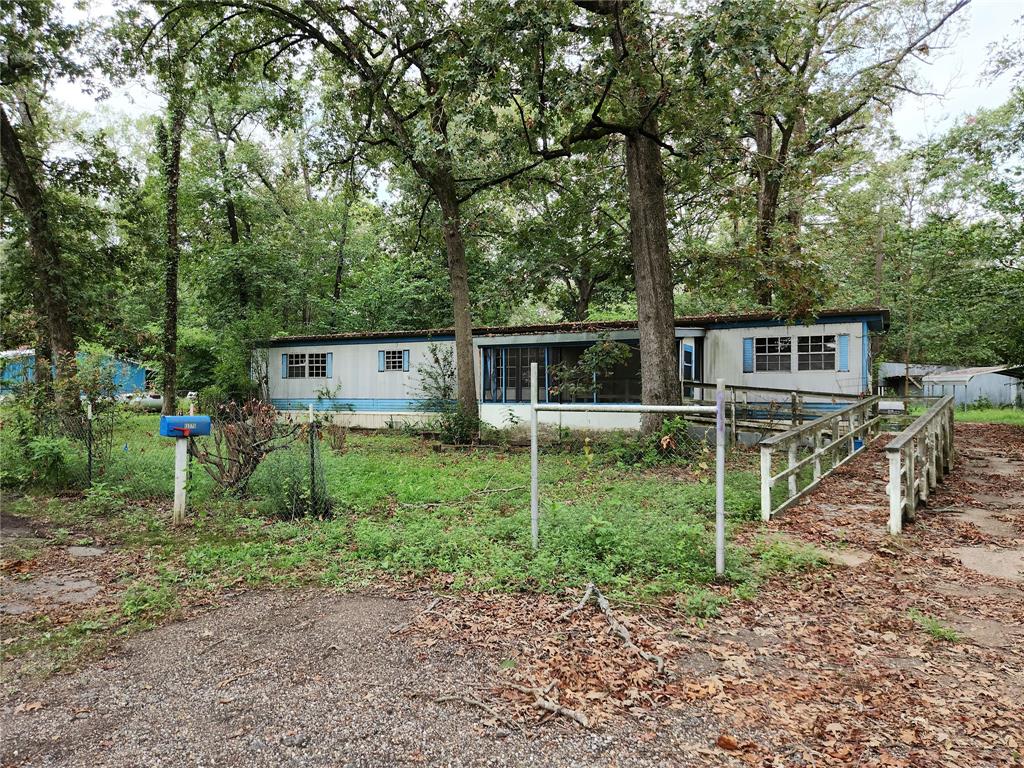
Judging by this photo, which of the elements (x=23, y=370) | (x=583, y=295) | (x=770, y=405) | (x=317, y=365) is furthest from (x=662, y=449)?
(x=317, y=365)

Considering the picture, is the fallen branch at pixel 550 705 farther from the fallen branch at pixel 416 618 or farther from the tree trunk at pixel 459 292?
the tree trunk at pixel 459 292

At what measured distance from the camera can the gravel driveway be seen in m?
2.30

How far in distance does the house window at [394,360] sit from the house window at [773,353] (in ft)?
32.7

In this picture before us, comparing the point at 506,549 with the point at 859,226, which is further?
Answer: the point at 859,226

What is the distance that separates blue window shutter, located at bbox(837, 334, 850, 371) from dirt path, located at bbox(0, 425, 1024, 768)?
9402 mm

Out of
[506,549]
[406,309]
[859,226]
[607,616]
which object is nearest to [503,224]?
[406,309]

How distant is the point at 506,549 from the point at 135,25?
539 inches

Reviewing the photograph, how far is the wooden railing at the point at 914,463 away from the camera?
213 inches

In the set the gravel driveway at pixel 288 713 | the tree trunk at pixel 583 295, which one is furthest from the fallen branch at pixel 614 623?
the tree trunk at pixel 583 295

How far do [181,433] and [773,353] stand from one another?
41.2ft

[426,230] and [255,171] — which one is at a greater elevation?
[255,171]

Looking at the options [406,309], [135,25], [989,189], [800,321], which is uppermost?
[135,25]

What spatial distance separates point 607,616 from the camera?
11.8 ft

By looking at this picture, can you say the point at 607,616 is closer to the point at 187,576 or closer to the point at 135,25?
the point at 187,576
